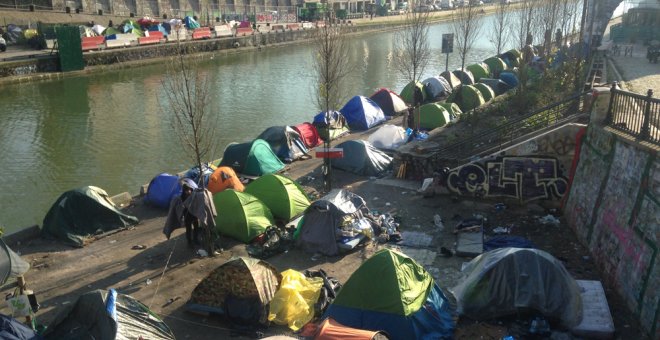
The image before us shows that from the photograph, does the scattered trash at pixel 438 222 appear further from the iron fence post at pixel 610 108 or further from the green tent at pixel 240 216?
the iron fence post at pixel 610 108

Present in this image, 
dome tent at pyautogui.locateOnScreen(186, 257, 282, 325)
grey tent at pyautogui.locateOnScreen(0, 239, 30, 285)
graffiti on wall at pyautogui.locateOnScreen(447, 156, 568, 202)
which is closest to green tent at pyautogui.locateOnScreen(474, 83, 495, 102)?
graffiti on wall at pyautogui.locateOnScreen(447, 156, 568, 202)

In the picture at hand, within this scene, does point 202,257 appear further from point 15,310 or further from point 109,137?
point 109,137

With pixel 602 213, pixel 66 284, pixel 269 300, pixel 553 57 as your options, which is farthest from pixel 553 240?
pixel 553 57

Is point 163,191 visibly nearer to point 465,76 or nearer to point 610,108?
point 610,108

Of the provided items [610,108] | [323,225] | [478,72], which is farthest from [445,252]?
[478,72]

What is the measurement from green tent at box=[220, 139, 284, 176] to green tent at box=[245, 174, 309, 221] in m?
3.53

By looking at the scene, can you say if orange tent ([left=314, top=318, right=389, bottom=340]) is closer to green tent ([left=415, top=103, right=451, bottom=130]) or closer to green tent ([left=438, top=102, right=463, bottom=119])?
green tent ([left=415, top=103, right=451, bottom=130])

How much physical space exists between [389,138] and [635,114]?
11.4 metres

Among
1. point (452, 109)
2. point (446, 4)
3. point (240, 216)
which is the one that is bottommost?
point (240, 216)

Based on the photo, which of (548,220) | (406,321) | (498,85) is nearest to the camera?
(406,321)

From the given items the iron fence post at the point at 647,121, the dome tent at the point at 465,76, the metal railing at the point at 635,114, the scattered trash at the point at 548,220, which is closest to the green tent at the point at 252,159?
the scattered trash at the point at 548,220

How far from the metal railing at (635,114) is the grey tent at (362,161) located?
27.4ft

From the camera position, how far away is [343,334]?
8.08 metres

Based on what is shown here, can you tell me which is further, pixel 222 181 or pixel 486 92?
pixel 486 92
